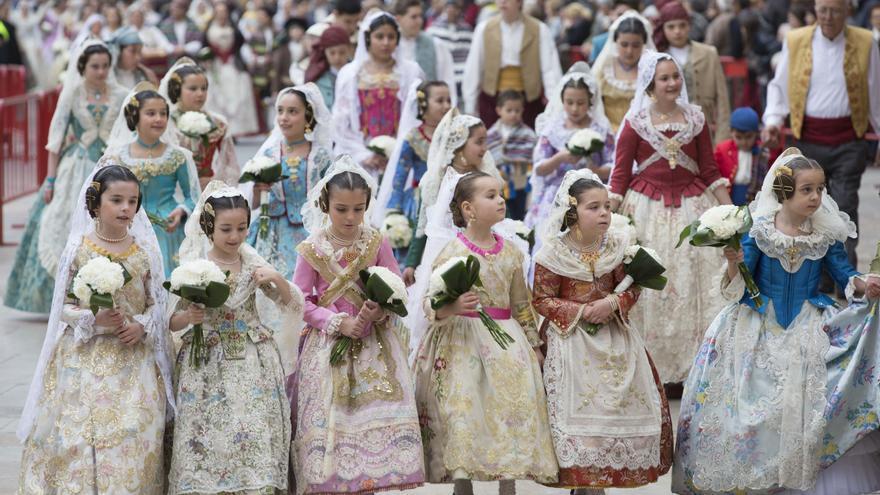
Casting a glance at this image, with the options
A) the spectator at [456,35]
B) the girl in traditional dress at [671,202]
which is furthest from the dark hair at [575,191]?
the spectator at [456,35]

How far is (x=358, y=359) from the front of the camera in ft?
23.6

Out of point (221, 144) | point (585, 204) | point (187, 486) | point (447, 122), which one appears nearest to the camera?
point (187, 486)

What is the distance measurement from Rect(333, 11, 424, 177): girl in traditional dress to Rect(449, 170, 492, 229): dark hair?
14.2 feet

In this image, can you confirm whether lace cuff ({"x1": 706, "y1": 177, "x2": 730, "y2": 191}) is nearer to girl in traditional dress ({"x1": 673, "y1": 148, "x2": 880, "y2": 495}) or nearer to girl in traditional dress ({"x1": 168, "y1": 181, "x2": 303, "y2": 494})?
girl in traditional dress ({"x1": 673, "y1": 148, "x2": 880, "y2": 495})

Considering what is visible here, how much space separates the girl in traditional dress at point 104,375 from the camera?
6.90 metres

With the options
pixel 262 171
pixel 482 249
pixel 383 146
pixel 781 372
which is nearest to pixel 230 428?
pixel 482 249

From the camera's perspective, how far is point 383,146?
1111 centimetres

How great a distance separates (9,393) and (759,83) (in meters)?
11.7

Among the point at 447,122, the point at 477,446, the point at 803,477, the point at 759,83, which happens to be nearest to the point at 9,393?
the point at 447,122

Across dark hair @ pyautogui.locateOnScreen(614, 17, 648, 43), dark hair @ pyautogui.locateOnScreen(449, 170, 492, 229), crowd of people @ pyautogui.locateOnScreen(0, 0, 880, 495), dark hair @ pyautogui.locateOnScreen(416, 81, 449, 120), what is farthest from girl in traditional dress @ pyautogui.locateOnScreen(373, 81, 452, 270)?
dark hair @ pyautogui.locateOnScreen(449, 170, 492, 229)

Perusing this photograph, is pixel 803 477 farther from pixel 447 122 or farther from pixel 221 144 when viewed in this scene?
pixel 221 144

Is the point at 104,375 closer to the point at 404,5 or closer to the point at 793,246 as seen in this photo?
the point at 793,246

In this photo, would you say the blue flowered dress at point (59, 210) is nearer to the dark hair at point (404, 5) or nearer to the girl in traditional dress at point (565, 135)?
the dark hair at point (404, 5)

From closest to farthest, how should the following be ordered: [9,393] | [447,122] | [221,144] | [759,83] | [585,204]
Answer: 1. [585,204]
2. [447,122]
3. [9,393]
4. [221,144]
5. [759,83]
